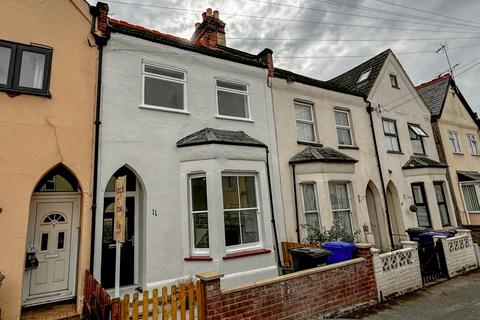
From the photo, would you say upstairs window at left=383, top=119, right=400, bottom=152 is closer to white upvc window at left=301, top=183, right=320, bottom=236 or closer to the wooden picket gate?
white upvc window at left=301, top=183, right=320, bottom=236

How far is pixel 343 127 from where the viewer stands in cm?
1245

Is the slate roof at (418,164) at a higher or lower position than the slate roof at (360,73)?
lower

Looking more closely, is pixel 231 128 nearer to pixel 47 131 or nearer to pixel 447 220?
pixel 47 131

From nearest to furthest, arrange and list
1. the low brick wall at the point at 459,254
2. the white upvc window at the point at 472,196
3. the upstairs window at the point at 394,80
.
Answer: the low brick wall at the point at 459,254 < the upstairs window at the point at 394,80 < the white upvc window at the point at 472,196

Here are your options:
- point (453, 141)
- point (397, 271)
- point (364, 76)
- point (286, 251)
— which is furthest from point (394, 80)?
point (286, 251)

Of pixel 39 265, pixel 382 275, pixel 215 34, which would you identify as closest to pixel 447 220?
pixel 382 275

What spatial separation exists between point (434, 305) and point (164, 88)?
30.5ft

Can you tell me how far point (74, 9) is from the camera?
7.24m

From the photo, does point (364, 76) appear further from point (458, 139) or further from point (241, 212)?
point (241, 212)

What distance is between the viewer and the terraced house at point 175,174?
706cm

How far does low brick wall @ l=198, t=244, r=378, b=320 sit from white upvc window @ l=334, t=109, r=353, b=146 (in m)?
6.49

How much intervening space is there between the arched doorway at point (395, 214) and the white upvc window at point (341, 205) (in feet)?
12.5

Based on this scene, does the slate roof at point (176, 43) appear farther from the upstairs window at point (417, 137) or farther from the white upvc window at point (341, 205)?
the upstairs window at point (417, 137)

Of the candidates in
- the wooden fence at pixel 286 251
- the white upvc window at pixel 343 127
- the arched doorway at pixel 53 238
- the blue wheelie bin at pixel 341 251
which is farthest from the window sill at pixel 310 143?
the arched doorway at pixel 53 238
